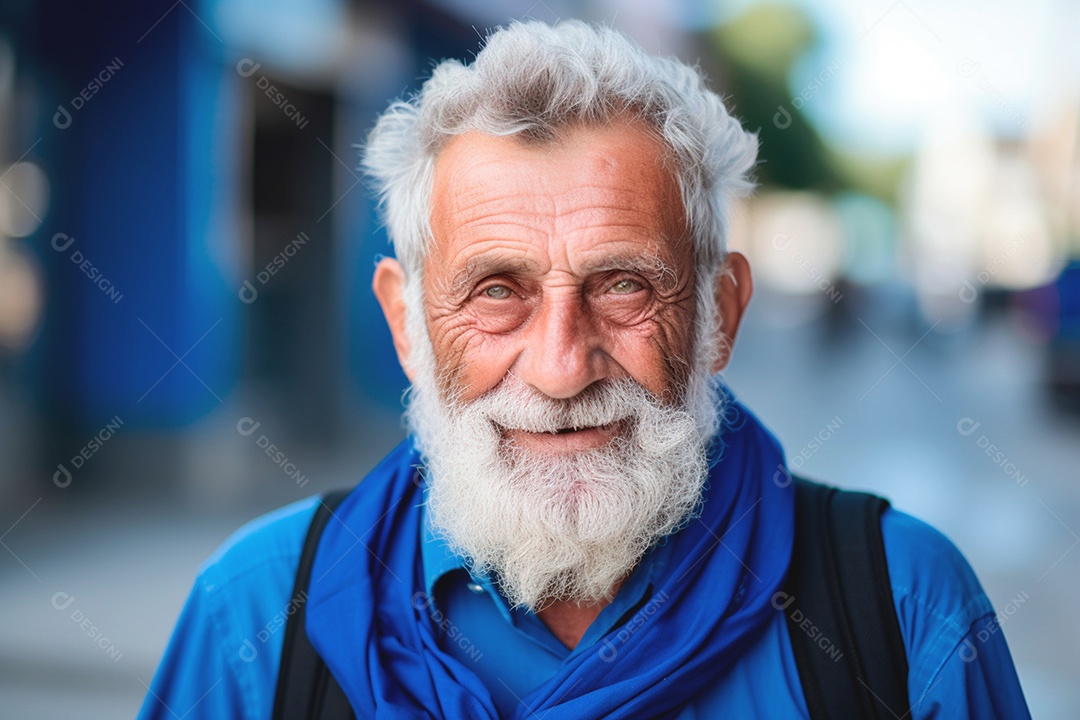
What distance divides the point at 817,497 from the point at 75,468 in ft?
21.9

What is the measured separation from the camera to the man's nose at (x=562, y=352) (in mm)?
1688

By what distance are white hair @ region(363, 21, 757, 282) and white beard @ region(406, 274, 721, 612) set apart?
14.4 inches

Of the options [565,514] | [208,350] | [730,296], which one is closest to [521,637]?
[565,514]

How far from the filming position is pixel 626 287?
1812 mm

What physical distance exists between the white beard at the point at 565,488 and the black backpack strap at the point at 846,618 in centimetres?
27

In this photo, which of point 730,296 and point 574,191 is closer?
point 574,191

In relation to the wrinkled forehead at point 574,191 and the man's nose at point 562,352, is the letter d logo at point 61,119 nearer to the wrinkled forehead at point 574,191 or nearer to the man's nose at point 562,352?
the wrinkled forehead at point 574,191

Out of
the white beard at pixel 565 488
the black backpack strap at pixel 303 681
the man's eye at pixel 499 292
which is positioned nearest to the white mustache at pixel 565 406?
the white beard at pixel 565 488

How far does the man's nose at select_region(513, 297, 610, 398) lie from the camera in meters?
1.69

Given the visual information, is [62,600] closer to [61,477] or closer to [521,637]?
[61,477]

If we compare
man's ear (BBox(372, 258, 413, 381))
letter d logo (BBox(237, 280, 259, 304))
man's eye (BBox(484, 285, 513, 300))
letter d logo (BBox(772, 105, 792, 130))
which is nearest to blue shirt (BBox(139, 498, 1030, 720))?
man's ear (BBox(372, 258, 413, 381))

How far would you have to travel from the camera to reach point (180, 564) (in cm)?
571

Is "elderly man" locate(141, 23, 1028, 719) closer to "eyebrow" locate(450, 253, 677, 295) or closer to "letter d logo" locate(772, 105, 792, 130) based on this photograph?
"eyebrow" locate(450, 253, 677, 295)

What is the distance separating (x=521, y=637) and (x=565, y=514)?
298mm
